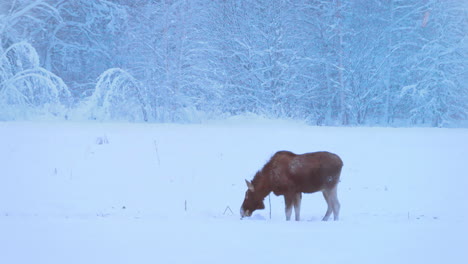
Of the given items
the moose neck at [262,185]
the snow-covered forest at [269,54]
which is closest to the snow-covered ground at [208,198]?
the moose neck at [262,185]

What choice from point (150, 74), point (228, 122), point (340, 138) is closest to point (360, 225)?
point (340, 138)

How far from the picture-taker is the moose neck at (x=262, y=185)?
755cm

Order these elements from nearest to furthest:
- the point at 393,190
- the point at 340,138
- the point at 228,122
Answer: the point at 393,190, the point at 340,138, the point at 228,122

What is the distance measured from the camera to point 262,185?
7582mm

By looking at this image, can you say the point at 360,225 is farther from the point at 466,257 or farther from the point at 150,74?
the point at 150,74

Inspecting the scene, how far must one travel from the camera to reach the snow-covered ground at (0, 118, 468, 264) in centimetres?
457

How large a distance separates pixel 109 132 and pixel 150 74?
6775mm

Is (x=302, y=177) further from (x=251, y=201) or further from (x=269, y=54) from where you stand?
(x=269, y=54)

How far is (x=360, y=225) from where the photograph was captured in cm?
599

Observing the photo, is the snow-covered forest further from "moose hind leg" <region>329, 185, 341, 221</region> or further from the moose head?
"moose hind leg" <region>329, 185, 341, 221</region>

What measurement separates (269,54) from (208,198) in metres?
15.7

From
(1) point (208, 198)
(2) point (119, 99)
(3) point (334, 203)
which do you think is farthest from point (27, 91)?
(3) point (334, 203)

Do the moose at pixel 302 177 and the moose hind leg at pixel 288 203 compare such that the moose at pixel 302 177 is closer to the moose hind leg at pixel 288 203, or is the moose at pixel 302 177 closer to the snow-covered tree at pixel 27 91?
the moose hind leg at pixel 288 203

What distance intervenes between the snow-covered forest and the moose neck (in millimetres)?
15412
